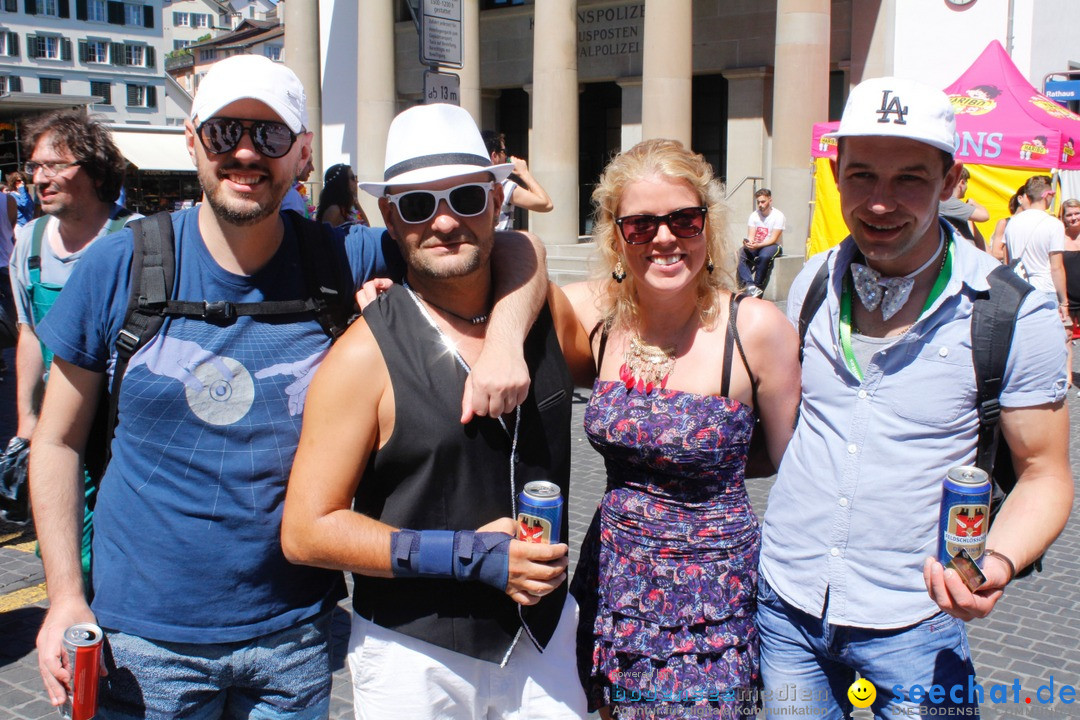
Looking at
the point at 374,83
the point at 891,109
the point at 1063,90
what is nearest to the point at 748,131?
the point at 1063,90

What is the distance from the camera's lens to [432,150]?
2.30 metres

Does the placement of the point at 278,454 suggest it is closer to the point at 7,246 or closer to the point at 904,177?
the point at 904,177

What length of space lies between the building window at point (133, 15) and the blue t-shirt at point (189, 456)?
83.2m

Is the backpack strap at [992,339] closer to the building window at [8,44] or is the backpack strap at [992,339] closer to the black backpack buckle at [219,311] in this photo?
the black backpack buckle at [219,311]

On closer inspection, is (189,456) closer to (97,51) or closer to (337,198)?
(337,198)

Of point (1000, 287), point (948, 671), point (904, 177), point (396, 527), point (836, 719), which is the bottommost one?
point (836, 719)

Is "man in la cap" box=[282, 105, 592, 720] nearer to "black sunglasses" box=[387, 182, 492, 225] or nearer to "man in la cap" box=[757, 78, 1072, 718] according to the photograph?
"black sunglasses" box=[387, 182, 492, 225]

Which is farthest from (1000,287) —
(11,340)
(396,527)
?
(11,340)

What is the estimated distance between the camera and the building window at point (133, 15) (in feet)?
246

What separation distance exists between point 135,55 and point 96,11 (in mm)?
3991

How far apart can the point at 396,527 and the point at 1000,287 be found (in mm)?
1514

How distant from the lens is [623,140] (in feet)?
64.4

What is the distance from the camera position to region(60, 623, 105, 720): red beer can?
6.62 feet

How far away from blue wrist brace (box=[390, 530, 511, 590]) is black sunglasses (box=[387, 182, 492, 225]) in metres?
0.74
